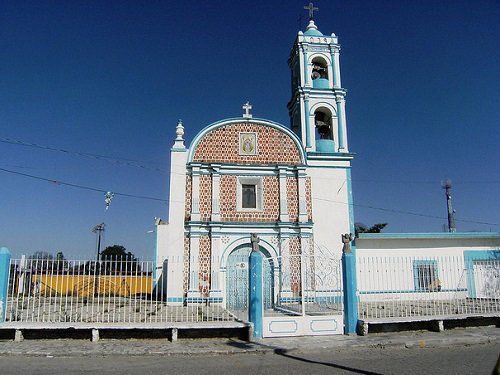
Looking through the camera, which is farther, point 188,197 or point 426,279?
point 188,197

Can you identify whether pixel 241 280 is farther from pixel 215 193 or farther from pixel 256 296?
pixel 256 296

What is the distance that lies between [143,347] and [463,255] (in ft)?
46.3

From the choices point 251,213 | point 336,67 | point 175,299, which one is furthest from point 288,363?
point 336,67

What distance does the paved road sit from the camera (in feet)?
21.7

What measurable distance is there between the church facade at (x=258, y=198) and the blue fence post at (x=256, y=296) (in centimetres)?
555

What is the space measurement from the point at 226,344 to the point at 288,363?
6.17ft

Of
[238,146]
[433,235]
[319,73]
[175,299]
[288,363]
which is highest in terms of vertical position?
[319,73]

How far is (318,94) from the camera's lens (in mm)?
18203

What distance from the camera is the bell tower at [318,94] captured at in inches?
702

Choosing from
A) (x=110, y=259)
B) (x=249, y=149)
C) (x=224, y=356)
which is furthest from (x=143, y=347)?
(x=249, y=149)

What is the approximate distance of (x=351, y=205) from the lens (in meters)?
17.1

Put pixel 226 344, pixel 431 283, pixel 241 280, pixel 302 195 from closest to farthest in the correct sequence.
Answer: pixel 226 344 < pixel 241 280 < pixel 431 283 < pixel 302 195

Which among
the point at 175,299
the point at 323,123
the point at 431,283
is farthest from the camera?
the point at 323,123

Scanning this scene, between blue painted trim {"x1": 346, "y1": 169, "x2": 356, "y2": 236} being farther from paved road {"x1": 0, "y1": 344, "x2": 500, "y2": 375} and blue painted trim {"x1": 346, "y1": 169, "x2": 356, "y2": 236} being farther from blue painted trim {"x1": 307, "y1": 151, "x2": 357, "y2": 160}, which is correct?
paved road {"x1": 0, "y1": 344, "x2": 500, "y2": 375}
